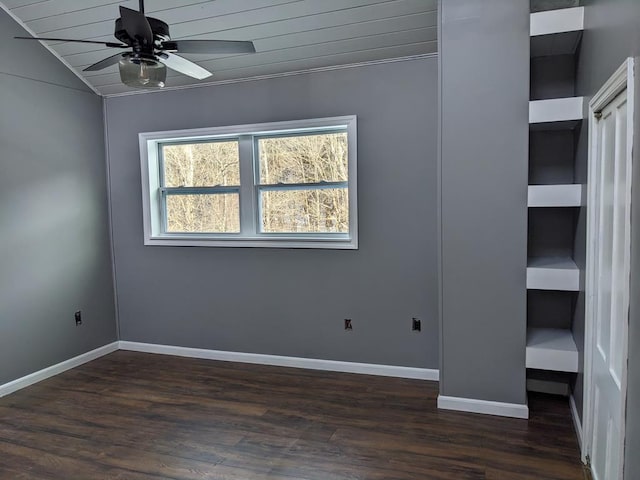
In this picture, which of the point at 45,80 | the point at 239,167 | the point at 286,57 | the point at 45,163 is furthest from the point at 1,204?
the point at 286,57

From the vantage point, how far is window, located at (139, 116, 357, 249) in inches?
155

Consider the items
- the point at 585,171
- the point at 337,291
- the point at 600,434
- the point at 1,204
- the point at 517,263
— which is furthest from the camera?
the point at 337,291

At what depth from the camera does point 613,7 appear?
1.95 m

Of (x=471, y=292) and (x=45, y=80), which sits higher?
(x=45, y=80)

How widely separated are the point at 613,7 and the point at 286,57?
92.7 inches

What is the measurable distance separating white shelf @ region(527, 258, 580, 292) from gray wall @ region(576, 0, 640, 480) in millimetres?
1065

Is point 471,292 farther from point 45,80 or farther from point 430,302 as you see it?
point 45,80

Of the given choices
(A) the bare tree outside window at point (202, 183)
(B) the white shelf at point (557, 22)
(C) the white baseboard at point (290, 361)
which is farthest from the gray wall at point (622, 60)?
(A) the bare tree outside window at point (202, 183)

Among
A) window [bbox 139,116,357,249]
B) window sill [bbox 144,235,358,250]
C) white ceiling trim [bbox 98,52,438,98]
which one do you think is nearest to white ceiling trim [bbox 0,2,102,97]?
white ceiling trim [bbox 98,52,438,98]

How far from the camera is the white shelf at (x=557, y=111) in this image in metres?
2.73

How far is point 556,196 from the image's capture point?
2857 millimetres

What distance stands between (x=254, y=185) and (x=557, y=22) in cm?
257

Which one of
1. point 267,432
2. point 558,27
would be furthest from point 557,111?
point 267,432

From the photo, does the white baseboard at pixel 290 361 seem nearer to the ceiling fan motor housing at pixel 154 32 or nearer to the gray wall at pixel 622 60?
the gray wall at pixel 622 60
